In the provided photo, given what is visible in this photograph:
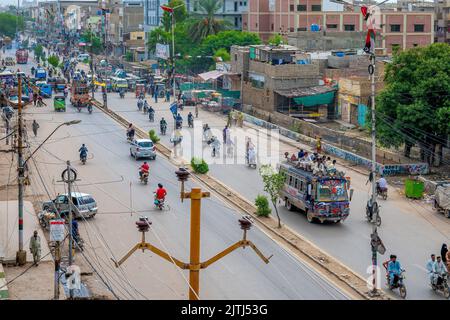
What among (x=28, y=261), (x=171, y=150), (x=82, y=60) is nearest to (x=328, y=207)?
(x=28, y=261)

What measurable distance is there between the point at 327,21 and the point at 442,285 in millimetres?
79144

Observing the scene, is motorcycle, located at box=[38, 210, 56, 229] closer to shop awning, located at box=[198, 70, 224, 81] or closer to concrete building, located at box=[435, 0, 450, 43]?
shop awning, located at box=[198, 70, 224, 81]

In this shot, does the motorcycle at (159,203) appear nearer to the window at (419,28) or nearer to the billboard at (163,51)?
the billboard at (163,51)

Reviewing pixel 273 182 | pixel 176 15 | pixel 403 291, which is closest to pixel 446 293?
pixel 403 291

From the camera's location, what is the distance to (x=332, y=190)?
3086cm

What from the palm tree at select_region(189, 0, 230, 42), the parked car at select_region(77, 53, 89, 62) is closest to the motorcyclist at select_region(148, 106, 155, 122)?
the palm tree at select_region(189, 0, 230, 42)

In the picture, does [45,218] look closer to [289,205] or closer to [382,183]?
[289,205]

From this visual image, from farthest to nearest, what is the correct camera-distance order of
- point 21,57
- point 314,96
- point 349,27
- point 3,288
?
point 21,57
point 349,27
point 314,96
point 3,288

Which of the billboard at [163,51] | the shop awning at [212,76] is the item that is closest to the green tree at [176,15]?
the billboard at [163,51]

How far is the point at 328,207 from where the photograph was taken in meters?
31.0

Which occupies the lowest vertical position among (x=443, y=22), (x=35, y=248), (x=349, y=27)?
(x=35, y=248)

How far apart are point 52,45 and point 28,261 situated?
15006cm

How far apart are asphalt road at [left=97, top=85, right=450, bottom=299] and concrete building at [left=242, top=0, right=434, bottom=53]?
47.6 meters

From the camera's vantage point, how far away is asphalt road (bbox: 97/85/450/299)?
2647 centimetres
